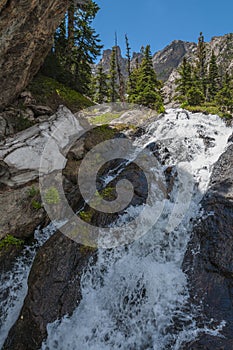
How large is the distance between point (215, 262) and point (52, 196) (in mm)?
5460

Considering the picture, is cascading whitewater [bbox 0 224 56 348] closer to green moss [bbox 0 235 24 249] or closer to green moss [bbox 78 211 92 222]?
green moss [bbox 0 235 24 249]

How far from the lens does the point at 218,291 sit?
5.77m

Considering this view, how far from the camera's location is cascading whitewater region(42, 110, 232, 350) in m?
5.43

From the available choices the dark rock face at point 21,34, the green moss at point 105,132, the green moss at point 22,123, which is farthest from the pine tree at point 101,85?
the green moss at point 22,123

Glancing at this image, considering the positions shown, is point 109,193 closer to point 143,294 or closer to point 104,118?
point 143,294

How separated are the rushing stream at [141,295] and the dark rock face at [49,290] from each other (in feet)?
0.72

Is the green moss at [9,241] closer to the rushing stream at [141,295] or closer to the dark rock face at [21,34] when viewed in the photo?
the rushing stream at [141,295]

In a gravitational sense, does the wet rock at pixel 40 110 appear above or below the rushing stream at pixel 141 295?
above

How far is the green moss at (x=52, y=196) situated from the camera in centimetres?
845

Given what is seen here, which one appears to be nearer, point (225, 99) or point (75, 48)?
point (75, 48)

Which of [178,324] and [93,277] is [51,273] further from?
[178,324]

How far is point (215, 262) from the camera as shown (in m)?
6.25

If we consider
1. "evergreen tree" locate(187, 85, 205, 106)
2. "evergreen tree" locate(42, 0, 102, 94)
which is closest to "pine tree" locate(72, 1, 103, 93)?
"evergreen tree" locate(42, 0, 102, 94)

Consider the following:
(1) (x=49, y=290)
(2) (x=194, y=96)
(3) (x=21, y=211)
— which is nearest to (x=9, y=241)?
(3) (x=21, y=211)
